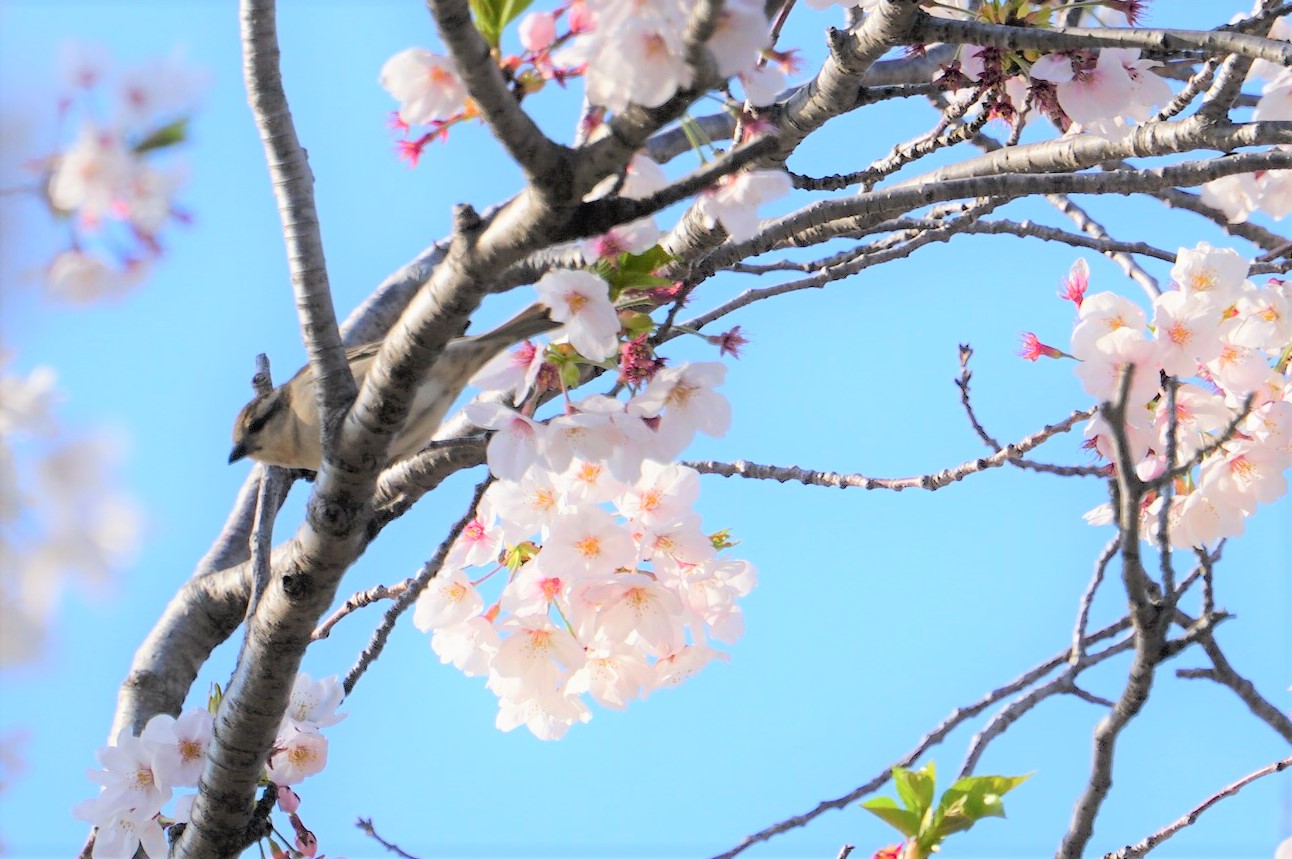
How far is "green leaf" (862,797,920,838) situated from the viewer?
223 centimetres

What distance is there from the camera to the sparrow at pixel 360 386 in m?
2.85

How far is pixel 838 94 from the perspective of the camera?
89.1 inches

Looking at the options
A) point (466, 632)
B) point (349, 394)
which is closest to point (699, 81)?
point (349, 394)

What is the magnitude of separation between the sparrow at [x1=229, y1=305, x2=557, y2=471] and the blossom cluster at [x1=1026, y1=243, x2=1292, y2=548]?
1.14 meters

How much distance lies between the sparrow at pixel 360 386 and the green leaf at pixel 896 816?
108 cm

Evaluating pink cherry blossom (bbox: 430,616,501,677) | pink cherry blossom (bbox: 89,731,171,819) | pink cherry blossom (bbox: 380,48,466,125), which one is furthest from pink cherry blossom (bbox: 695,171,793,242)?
pink cherry blossom (bbox: 89,731,171,819)

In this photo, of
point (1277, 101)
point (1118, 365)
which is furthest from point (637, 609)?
point (1277, 101)

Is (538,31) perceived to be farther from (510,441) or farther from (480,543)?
(480,543)

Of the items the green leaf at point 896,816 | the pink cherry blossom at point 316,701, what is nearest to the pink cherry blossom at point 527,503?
the pink cherry blossom at point 316,701

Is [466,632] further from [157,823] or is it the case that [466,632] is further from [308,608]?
[157,823]

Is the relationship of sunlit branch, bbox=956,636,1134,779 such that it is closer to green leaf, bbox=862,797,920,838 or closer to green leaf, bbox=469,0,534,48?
green leaf, bbox=862,797,920,838

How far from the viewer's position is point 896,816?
2.23m

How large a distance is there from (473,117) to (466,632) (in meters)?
1.21

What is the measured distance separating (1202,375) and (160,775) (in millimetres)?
2359
